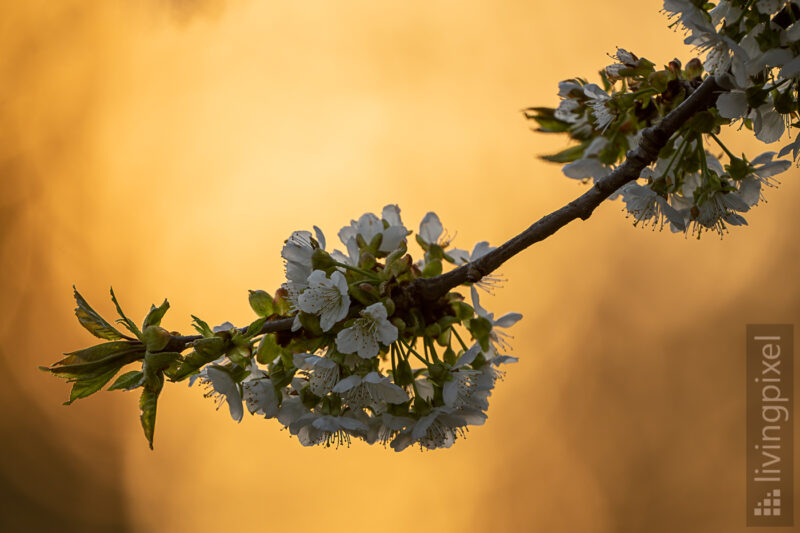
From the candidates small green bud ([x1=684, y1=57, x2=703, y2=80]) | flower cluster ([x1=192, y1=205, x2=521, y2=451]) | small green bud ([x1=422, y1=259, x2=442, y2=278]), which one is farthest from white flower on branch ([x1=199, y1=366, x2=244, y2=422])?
small green bud ([x1=684, y1=57, x2=703, y2=80])

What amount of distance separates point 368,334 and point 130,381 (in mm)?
203

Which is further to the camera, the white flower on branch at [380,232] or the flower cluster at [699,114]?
the white flower on branch at [380,232]

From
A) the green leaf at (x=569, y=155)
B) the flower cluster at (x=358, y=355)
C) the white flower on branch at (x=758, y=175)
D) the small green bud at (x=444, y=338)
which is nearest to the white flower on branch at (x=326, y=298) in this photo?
the flower cluster at (x=358, y=355)

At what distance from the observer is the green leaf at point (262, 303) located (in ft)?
1.99

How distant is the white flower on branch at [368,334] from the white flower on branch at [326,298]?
15 millimetres

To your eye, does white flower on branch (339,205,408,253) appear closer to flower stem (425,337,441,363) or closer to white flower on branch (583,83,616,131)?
flower stem (425,337,441,363)

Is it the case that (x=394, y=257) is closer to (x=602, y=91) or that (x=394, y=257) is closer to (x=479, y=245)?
(x=479, y=245)

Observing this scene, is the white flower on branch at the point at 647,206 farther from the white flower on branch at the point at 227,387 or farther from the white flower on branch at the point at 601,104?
the white flower on branch at the point at 227,387

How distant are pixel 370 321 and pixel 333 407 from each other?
10 centimetres

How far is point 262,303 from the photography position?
61cm

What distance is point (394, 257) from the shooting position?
0.60 m

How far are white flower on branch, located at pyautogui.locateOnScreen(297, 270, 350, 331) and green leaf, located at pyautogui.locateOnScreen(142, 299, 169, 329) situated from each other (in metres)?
0.12

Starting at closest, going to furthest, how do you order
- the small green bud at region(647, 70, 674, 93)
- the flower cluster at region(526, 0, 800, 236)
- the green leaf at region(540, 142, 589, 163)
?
the flower cluster at region(526, 0, 800, 236) < the small green bud at region(647, 70, 674, 93) < the green leaf at region(540, 142, 589, 163)

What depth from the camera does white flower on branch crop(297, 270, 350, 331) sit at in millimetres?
548
